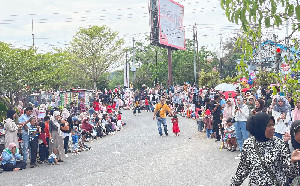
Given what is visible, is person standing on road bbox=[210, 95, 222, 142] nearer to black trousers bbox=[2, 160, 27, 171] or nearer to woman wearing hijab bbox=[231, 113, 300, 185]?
black trousers bbox=[2, 160, 27, 171]

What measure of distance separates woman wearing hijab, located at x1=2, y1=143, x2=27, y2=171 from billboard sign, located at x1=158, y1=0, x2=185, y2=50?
37827 mm

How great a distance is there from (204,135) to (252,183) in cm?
1453

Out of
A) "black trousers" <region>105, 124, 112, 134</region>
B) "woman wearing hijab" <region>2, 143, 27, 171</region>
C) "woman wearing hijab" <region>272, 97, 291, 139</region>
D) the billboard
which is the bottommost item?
"black trousers" <region>105, 124, 112, 134</region>

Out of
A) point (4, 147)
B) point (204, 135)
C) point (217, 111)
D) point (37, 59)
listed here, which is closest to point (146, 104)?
point (37, 59)

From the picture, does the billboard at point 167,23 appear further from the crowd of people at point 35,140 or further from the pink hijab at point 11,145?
the pink hijab at point 11,145

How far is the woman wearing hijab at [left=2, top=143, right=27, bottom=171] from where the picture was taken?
12.4 meters

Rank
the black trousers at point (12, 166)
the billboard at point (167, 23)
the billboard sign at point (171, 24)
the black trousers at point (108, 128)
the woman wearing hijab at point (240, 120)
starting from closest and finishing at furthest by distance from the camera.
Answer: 1. the black trousers at point (12, 166)
2. the woman wearing hijab at point (240, 120)
3. the black trousers at point (108, 128)
4. the billboard at point (167, 23)
5. the billboard sign at point (171, 24)

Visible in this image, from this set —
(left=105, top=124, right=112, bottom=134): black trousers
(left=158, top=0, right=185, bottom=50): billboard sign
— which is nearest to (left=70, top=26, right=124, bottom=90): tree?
(left=158, top=0, right=185, bottom=50): billboard sign

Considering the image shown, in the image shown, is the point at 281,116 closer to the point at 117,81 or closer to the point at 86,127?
the point at 86,127

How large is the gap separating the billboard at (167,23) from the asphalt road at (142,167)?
33766 millimetres

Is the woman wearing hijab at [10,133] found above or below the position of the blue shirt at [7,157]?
above

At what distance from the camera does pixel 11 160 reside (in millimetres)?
12484

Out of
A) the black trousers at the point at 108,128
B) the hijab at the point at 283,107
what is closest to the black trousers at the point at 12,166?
the hijab at the point at 283,107

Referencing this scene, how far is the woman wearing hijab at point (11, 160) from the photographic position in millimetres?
12391
